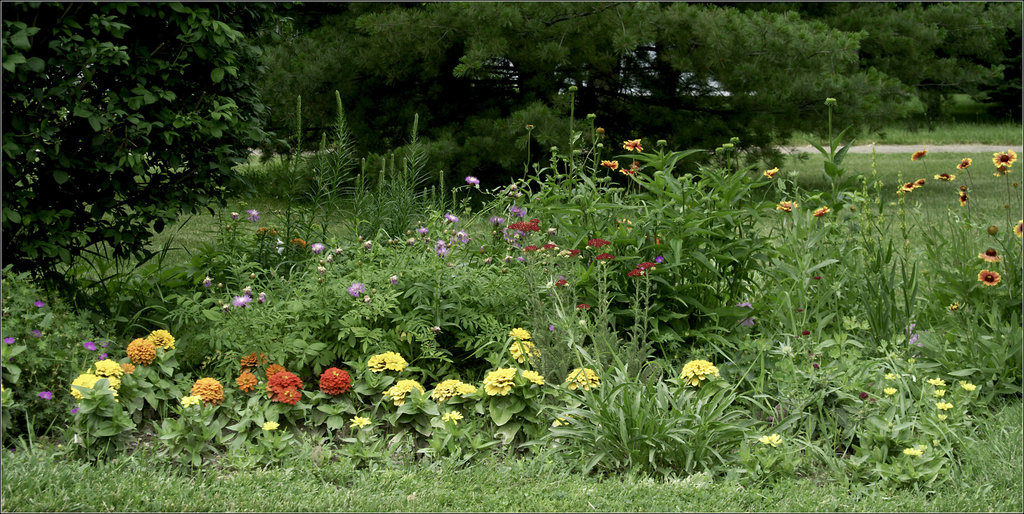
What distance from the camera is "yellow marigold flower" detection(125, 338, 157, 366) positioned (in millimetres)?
3232

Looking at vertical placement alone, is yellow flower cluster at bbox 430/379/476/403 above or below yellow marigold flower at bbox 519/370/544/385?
below

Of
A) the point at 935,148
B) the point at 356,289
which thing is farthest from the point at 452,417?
the point at 935,148

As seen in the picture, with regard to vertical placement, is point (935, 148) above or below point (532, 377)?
below

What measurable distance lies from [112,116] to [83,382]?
3.74ft

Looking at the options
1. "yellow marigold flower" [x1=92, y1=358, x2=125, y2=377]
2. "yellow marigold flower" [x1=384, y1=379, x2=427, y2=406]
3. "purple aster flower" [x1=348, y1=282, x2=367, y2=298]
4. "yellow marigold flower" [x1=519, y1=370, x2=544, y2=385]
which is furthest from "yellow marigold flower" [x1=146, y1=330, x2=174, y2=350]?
"yellow marigold flower" [x1=519, y1=370, x2=544, y2=385]

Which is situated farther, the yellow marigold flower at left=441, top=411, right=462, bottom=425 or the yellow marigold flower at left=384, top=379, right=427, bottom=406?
the yellow marigold flower at left=384, top=379, right=427, bottom=406

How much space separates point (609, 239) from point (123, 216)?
217 cm

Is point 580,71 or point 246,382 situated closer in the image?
point 246,382

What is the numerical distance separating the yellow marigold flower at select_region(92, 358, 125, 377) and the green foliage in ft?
2.12

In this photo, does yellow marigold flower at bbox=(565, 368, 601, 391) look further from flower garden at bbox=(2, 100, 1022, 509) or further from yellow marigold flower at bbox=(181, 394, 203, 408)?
yellow marigold flower at bbox=(181, 394, 203, 408)

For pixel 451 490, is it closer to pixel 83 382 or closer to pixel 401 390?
pixel 401 390

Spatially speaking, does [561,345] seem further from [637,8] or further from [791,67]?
[791,67]

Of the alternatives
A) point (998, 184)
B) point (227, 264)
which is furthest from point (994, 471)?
point (998, 184)

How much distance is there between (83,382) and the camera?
2.97 m
